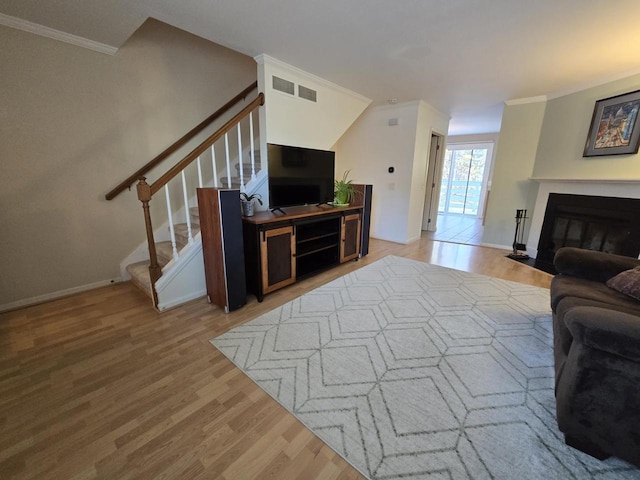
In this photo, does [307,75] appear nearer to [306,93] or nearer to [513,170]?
[306,93]

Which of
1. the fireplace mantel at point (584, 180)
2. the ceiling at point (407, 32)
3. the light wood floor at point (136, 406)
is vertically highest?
the ceiling at point (407, 32)

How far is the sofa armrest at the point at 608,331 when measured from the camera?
3.38ft

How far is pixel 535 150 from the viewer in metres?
4.18

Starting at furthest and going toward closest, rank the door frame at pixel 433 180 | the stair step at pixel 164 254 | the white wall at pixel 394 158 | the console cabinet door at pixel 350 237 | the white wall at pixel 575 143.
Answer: the door frame at pixel 433 180 → the white wall at pixel 394 158 → the console cabinet door at pixel 350 237 → the white wall at pixel 575 143 → the stair step at pixel 164 254

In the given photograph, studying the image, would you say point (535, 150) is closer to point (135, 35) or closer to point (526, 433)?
point (526, 433)

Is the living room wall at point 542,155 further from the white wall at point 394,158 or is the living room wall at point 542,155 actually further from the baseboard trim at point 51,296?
the baseboard trim at point 51,296

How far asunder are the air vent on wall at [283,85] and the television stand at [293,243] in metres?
1.43

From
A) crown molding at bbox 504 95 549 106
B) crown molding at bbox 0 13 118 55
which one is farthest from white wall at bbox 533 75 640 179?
crown molding at bbox 0 13 118 55

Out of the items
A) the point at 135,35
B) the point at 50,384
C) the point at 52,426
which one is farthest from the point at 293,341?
the point at 135,35

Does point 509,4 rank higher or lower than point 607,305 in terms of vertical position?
higher

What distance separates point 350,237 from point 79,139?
3234 mm

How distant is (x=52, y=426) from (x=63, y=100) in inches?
110

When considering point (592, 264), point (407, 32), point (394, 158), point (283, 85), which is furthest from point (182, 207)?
point (592, 264)

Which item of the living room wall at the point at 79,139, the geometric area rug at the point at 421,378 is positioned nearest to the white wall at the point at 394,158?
the geometric area rug at the point at 421,378
